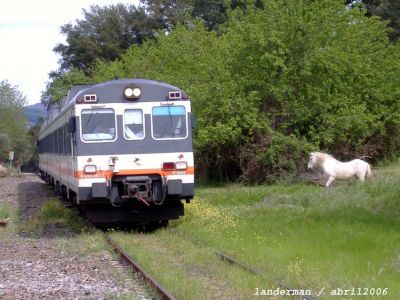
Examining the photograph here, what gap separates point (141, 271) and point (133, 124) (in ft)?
18.0

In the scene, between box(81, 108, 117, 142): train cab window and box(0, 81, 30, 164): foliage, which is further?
box(0, 81, 30, 164): foliage

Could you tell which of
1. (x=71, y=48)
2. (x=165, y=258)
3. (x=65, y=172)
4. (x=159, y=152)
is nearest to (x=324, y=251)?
(x=165, y=258)

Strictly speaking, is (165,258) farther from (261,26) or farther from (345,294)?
(261,26)

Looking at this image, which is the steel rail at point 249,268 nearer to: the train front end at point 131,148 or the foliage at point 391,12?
the train front end at point 131,148

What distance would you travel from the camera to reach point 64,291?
32.0ft

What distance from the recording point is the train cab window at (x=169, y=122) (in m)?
15.6

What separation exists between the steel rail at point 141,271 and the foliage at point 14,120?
77097mm

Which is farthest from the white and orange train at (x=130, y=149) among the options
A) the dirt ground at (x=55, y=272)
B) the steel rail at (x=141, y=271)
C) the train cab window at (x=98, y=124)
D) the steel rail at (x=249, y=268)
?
the steel rail at (x=249, y=268)

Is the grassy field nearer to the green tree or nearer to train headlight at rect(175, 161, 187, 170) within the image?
train headlight at rect(175, 161, 187, 170)

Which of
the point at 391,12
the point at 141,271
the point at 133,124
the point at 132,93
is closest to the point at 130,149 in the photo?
the point at 133,124

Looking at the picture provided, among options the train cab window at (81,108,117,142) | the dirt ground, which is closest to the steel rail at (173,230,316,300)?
the dirt ground

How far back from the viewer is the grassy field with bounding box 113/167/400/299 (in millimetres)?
9680

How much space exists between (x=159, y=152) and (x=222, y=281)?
5.78 metres

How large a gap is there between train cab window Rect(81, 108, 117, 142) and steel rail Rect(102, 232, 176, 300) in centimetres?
215
